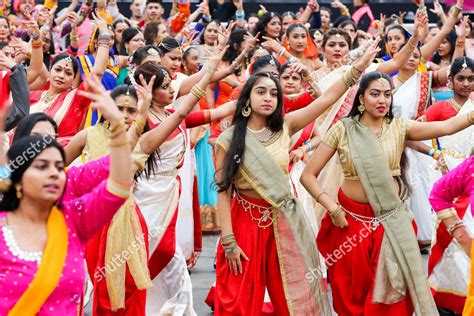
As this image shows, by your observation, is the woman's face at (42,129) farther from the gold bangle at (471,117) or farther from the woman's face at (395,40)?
the woman's face at (395,40)

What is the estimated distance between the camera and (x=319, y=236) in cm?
575

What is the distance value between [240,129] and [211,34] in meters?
5.35

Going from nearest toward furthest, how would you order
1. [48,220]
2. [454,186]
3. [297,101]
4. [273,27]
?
[48,220] < [454,186] < [297,101] < [273,27]

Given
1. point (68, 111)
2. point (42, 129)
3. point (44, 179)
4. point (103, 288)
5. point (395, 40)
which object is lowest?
point (103, 288)

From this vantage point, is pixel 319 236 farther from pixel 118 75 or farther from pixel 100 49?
pixel 118 75

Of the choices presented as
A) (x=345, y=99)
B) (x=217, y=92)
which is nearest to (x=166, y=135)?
(x=345, y=99)

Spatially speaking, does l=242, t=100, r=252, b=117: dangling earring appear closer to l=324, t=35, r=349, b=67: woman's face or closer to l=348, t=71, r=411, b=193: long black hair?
l=348, t=71, r=411, b=193: long black hair

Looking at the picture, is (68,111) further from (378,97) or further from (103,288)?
(378,97)

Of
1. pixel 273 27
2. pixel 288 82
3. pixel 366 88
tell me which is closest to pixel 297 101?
pixel 288 82

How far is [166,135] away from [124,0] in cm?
980

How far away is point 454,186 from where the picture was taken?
4.86 meters

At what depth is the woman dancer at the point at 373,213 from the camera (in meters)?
5.40

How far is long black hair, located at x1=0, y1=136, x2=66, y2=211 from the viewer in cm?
356

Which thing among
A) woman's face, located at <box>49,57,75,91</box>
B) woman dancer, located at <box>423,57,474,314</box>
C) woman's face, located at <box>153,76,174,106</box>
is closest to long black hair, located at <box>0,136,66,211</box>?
woman's face, located at <box>153,76,174,106</box>
